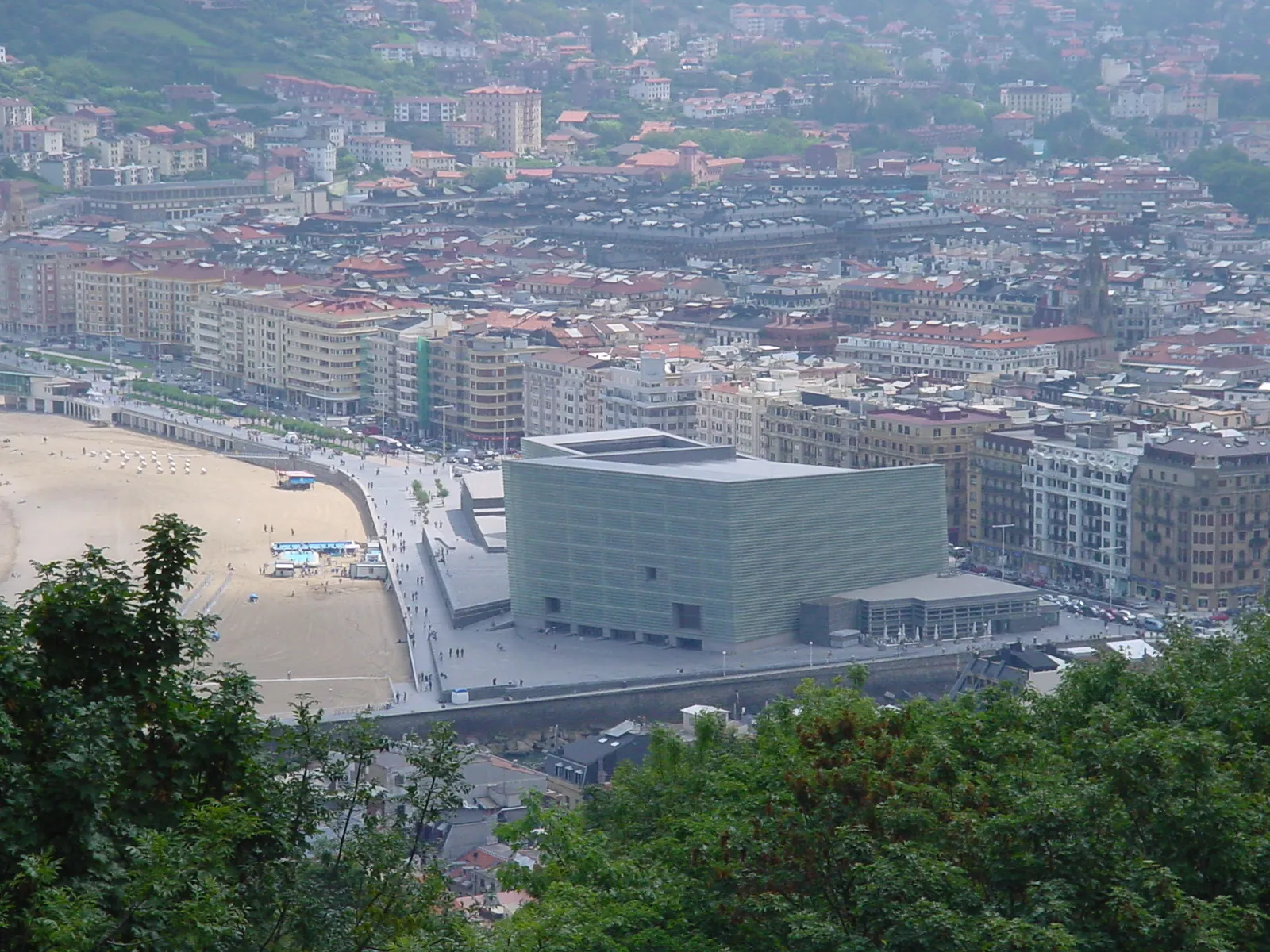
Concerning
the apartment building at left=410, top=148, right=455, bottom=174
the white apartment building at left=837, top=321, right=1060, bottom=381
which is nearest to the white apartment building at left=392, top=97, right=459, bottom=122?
the apartment building at left=410, top=148, right=455, bottom=174

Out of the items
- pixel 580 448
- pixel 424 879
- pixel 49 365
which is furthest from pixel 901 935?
→ pixel 49 365

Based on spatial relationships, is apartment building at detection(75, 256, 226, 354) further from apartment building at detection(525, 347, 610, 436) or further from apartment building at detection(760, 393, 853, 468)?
apartment building at detection(760, 393, 853, 468)

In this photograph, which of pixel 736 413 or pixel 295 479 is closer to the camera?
pixel 736 413

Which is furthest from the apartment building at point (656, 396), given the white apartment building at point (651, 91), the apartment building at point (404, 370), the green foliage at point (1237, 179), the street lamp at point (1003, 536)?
the white apartment building at point (651, 91)

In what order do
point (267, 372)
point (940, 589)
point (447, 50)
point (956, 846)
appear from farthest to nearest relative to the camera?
point (447, 50)
point (267, 372)
point (940, 589)
point (956, 846)

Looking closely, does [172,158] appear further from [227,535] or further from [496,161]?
[227,535]

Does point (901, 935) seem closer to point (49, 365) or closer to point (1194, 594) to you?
point (1194, 594)

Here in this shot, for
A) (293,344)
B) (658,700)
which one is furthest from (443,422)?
(658,700)
